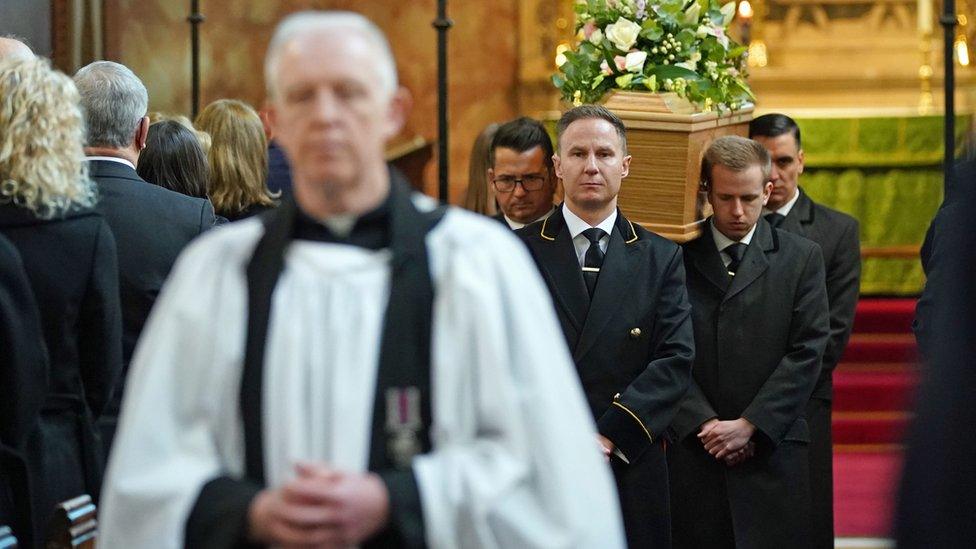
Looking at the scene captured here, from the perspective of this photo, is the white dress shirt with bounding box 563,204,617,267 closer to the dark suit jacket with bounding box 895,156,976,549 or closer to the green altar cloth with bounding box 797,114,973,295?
the dark suit jacket with bounding box 895,156,976,549

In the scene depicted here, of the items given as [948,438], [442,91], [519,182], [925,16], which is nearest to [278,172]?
[442,91]

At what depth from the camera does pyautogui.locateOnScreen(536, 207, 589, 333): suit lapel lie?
171 inches

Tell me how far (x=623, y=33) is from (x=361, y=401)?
285 centimetres

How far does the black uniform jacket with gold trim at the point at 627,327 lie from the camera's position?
427 centimetres

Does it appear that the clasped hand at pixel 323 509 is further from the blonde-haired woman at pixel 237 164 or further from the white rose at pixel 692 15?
the white rose at pixel 692 15

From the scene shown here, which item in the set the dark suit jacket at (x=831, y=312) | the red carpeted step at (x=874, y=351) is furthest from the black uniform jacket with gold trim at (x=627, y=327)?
the red carpeted step at (x=874, y=351)

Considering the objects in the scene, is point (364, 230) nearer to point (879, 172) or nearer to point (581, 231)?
point (581, 231)

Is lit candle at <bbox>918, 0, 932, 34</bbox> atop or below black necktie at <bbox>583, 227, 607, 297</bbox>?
atop

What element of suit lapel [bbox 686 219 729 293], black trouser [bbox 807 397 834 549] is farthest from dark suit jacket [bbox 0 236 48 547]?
black trouser [bbox 807 397 834 549]

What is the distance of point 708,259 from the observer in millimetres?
4852

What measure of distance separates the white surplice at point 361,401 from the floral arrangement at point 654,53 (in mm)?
2654

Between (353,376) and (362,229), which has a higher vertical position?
(362,229)

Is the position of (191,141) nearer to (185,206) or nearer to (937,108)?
(185,206)

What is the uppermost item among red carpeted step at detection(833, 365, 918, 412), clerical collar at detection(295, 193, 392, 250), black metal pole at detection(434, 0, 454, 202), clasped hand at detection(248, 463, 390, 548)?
black metal pole at detection(434, 0, 454, 202)
